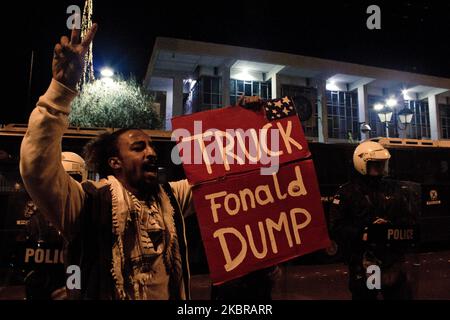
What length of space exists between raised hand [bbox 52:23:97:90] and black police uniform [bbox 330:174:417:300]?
317 cm

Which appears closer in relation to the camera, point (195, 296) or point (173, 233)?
point (173, 233)

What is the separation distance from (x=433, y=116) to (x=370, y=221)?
28.5 metres

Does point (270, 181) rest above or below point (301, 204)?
above

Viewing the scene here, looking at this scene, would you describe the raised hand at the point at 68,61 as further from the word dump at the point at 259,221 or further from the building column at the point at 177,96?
the building column at the point at 177,96

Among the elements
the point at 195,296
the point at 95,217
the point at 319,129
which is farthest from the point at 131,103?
the point at 95,217

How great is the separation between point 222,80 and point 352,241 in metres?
18.3

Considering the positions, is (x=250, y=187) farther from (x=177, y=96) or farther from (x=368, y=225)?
(x=177, y=96)

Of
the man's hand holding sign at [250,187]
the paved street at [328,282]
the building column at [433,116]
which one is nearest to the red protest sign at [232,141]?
the man's hand holding sign at [250,187]

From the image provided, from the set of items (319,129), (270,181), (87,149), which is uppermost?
(319,129)

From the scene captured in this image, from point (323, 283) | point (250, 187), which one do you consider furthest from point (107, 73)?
point (250, 187)

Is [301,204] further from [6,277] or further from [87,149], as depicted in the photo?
[6,277]

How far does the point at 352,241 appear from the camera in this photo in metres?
3.91

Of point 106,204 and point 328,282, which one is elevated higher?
point 106,204

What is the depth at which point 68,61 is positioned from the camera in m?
1.69
